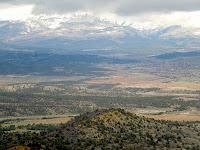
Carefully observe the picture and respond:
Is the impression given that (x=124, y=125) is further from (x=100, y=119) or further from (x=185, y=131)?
(x=185, y=131)

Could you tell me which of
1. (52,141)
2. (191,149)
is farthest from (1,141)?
(191,149)

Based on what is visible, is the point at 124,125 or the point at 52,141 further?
the point at 124,125

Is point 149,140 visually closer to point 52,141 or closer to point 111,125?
point 111,125

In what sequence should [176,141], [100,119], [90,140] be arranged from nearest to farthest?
1. [90,140]
2. [176,141]
3. [100,119]

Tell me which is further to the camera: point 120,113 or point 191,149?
point 120,113

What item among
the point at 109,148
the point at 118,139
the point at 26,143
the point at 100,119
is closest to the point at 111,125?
the point at 100,119

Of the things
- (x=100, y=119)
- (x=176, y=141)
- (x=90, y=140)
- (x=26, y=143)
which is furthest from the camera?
(x=100, y=119)
